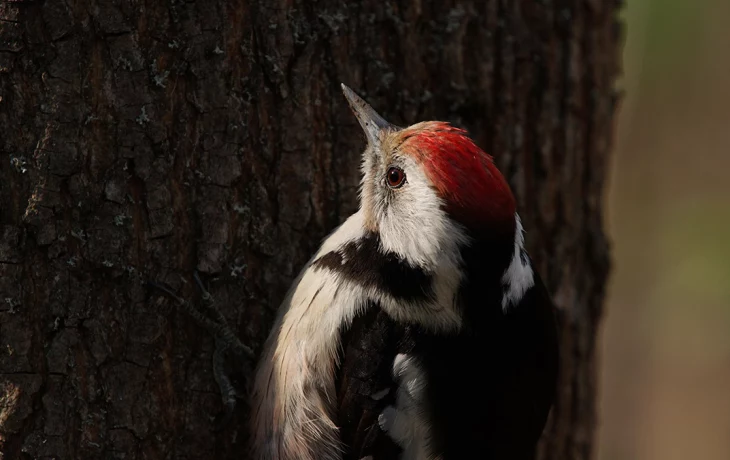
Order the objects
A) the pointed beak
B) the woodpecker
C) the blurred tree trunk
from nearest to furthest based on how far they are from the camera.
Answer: the blurred tree trunk < the woodpecker < the pointed beak

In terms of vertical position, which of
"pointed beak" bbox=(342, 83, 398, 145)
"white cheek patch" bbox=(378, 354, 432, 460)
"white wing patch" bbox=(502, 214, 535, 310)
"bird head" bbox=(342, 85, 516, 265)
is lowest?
"white cheek patch" bbox=(378, 354, 432, 460)

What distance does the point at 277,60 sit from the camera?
238cm

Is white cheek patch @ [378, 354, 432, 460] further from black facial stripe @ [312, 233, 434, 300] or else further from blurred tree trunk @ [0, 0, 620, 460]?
blurred tree trunk @ [0, 0, 620, 460]

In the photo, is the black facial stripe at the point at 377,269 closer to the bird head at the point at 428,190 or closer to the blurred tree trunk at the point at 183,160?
the bird head at the point at 428,190

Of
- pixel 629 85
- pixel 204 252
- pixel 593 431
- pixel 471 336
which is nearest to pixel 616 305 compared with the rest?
pixel 629 85

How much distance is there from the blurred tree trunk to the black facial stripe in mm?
173

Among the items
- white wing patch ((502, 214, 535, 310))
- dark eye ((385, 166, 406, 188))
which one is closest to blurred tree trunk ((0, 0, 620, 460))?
dark eye ((385, 166, 406, 188))

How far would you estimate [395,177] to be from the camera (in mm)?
2416

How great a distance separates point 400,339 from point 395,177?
0.48m

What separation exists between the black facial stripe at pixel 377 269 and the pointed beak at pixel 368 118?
311 mm

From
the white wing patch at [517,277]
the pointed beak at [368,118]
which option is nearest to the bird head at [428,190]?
the pointed beak at [368,118]

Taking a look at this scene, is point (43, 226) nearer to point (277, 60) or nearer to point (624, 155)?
point (277, 60)

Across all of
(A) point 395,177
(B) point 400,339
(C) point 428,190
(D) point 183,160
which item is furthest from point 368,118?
(B) point 400,339

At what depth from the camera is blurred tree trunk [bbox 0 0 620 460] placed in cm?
208
